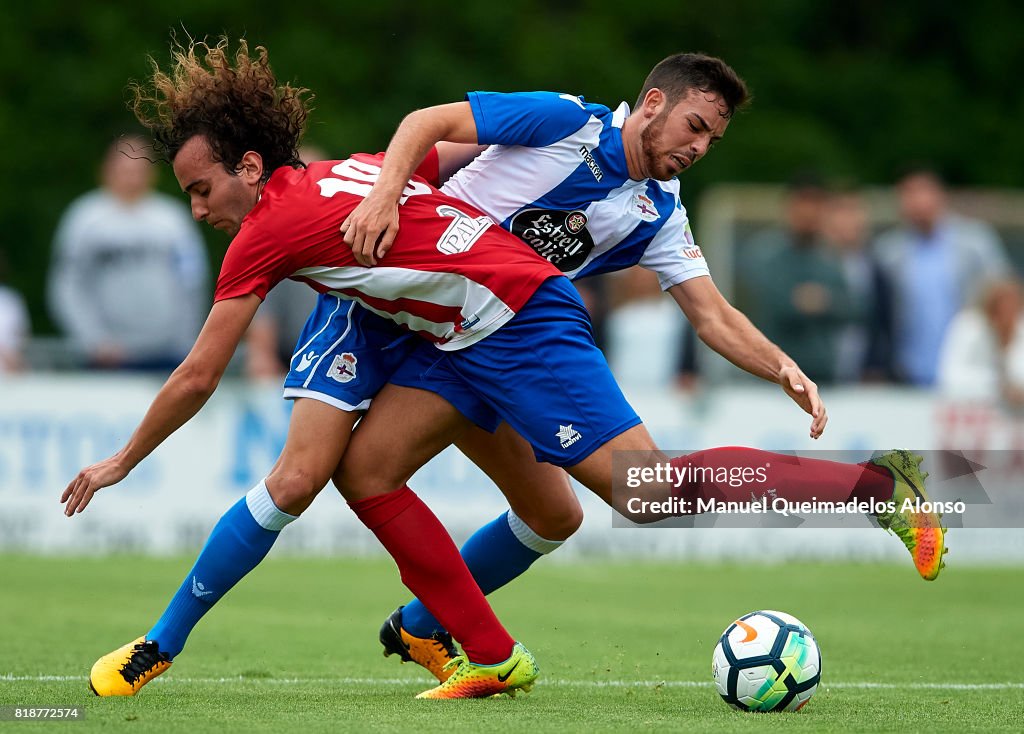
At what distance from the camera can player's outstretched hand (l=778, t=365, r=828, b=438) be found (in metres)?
5.26

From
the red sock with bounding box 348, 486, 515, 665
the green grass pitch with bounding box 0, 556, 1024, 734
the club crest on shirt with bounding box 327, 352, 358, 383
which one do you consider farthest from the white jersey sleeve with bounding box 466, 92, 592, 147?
the green grass pitch with bounding box 0, 556, 1024, 734

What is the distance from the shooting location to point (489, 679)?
538cm

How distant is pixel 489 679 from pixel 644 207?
168 cm

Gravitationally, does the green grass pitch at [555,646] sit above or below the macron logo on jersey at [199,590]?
below

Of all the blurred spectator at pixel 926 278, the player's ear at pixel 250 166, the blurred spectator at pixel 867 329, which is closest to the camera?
the player's ear at pixel 250 166

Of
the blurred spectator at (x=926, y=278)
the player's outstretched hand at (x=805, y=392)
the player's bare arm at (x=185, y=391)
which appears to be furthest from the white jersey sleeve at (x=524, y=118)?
the blurred spectator at (x=926, y=278)

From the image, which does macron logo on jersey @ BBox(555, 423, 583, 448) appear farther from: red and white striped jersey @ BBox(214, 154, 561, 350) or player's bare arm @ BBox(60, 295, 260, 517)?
player's bare arm @ BBox(60, 295, 260, 517)

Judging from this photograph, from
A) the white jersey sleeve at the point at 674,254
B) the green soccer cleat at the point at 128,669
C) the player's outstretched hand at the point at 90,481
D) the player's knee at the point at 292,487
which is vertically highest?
the white jersey sleeve at the point at 674,254

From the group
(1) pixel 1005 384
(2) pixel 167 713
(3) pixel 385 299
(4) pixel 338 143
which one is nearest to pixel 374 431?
(3) pixel 385 299

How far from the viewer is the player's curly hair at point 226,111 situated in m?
5.29

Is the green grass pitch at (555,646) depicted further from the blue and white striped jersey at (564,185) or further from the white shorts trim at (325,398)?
the blue and white striped jersey at (564,185)

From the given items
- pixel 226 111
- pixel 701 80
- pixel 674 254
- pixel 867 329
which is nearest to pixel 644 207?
pixel 674 254

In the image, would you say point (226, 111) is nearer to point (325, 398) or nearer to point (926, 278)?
point (325, 398)

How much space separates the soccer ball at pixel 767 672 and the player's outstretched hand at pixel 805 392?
0.69 metres
